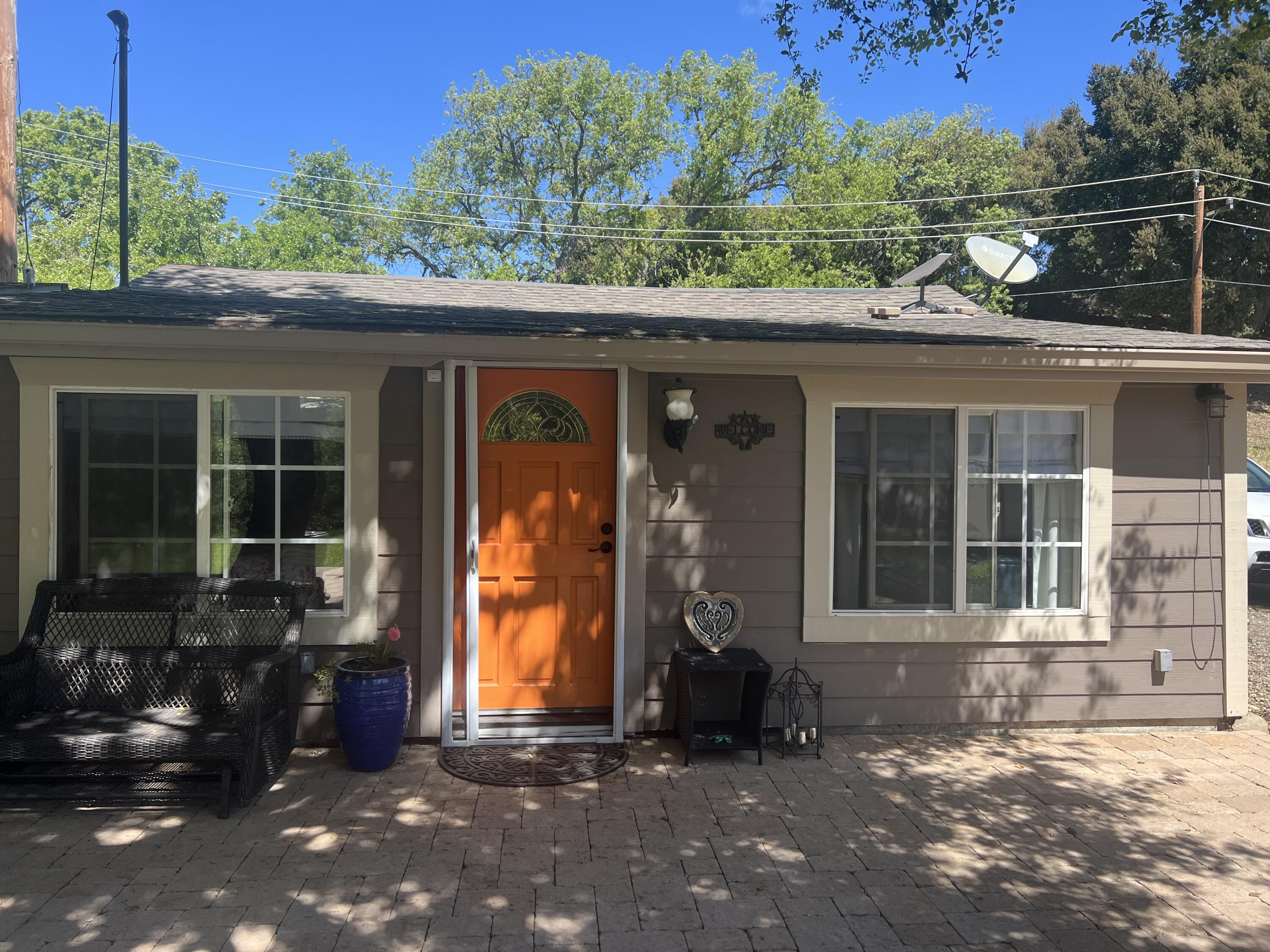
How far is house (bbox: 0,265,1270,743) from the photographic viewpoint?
461cm

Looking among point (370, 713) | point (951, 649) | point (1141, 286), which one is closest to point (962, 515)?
point (951, 649)

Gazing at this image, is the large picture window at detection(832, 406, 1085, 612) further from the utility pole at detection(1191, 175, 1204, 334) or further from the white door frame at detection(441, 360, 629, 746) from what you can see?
the utility pole at detection(1191, 175, 1204, 334)

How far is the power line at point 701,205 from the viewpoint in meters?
23.7

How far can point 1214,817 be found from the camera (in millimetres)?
3996

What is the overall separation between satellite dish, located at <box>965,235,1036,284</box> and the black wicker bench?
5.07 m

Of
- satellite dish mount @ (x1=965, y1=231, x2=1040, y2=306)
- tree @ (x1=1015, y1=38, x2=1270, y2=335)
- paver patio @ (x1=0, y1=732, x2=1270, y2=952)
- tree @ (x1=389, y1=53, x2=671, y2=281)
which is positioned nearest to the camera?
paver patio @ (x1=0, y1=732, x2=1270, y2=952)

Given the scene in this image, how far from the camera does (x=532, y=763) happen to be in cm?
460

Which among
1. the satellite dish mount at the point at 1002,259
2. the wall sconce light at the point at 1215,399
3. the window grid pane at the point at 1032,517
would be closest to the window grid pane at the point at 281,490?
the window grid pane at the point at 1032,517

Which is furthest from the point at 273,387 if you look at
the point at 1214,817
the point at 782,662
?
the point at 1214,817

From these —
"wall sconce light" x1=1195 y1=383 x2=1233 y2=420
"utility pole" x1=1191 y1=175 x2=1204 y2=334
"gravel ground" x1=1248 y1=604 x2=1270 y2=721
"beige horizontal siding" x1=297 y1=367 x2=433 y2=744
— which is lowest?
"gravel ground" x1=1248 y1=604 x2=1270 y2=721

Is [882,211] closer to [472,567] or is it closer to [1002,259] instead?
[1002,259]

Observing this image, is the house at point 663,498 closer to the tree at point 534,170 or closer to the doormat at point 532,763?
the doormat at point 532,763

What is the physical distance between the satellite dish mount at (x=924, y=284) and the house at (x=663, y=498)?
916 millimetres

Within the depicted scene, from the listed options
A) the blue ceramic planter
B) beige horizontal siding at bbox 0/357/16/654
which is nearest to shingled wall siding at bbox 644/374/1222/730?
the blue ceramic planter
